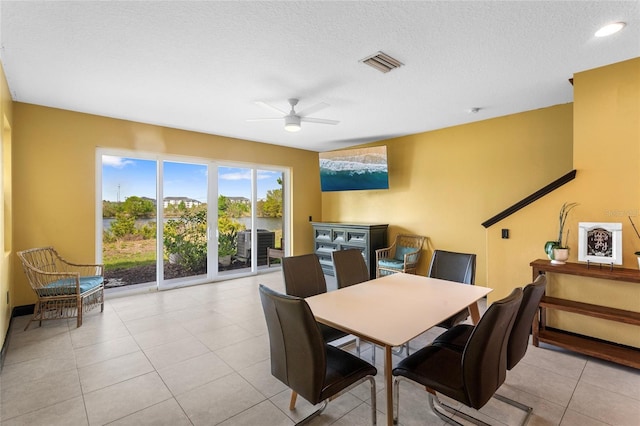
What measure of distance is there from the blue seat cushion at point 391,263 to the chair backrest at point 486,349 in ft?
11.2

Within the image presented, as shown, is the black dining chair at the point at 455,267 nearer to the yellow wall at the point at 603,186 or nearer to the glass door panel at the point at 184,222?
the yellow wall at the point at 603,186

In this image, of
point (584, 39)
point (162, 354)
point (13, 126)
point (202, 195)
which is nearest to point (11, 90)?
point (13, 126)

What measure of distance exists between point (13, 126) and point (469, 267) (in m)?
5.47

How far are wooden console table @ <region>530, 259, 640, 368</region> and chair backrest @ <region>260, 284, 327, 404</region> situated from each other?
97.9 inches

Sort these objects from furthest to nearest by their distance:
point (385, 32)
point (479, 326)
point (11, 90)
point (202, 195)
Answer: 1. point (202, 195)
2. point (11, 90)
3. point (385, 32)
4. point (479, 326)

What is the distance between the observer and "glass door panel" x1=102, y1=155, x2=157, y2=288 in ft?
15.3

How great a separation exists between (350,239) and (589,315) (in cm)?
369

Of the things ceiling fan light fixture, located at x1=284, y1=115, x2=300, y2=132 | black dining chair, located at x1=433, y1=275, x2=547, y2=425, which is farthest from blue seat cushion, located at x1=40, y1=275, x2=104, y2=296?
black dining chair, located at x1=433, y1=275, x2=547, y2=425

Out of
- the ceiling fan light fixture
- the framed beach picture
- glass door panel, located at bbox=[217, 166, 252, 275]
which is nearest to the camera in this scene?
the framed beach picture

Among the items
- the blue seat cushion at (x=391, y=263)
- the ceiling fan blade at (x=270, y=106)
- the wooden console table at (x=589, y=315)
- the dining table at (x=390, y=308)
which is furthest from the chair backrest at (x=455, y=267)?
the ceiling fan blade at (x=270, y=106)

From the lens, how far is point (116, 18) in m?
2.13

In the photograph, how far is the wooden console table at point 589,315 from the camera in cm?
250

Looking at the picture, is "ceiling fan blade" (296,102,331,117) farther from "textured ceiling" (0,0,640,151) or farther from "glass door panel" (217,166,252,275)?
"glass door panel" (217,166,252,275)

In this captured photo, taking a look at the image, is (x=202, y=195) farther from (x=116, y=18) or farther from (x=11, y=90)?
(x=116, y=18)
